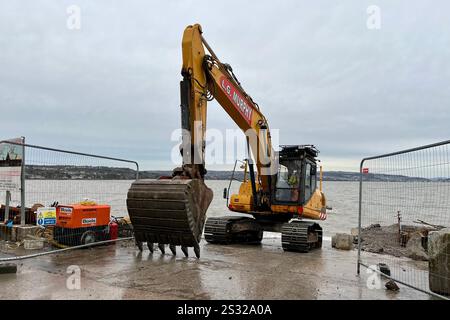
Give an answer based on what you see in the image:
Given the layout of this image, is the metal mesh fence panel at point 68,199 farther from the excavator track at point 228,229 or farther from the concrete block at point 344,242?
the concrete block at point 344,242

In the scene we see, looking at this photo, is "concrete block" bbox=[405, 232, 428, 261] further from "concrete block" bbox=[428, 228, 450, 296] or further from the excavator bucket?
the excavator bucket

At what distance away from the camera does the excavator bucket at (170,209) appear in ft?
19.2

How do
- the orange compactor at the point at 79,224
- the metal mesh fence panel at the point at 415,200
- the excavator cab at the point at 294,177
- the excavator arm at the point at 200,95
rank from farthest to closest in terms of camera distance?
the excavator cab at the point at 294,177 < the orange compactor at the point at 79,224 < the excavator arm at the point at 200,95 < the metal mesh fence panel at the point at 415,200

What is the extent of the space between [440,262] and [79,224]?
670cm

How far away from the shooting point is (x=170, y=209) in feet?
19.4

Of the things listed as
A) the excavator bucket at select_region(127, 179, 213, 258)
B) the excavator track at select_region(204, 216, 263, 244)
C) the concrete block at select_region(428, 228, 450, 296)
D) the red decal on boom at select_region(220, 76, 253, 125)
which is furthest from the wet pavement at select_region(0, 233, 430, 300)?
the red decal on boom at select_region(220, 76, 253, 125)

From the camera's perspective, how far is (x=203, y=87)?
688cm

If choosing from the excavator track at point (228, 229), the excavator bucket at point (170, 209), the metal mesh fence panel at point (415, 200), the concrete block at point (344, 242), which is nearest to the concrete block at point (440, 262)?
the metal mesh fence panel at point (415, 200)

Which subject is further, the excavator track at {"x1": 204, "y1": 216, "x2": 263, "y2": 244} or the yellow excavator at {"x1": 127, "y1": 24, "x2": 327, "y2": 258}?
the excavator track at {"x1": 204, "y1": 216, "x2": 263, "y2": 244}

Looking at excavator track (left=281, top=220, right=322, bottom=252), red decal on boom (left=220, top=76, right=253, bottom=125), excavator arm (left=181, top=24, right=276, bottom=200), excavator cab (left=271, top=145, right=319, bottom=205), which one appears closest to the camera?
excavator arm (left=181, top=24, right=276, bottom=200)

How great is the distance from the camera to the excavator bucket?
19.2ft

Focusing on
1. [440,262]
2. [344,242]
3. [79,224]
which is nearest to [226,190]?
[344,242]

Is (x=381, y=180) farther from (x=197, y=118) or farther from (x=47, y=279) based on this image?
(x=47, y=279)

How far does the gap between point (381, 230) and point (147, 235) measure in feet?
39.7
